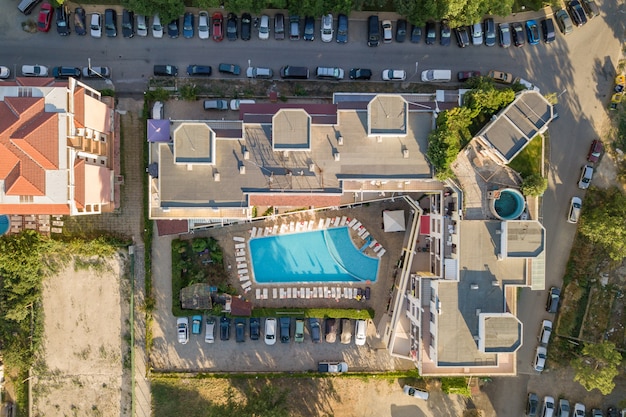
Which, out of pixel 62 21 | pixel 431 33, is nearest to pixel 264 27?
pixel 431 33

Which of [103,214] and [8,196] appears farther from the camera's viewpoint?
[103,214]

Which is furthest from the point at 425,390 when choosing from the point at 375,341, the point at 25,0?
the point at 25,0

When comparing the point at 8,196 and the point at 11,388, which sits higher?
the point at 8,196

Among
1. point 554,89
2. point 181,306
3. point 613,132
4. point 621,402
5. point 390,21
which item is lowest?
point 621,402

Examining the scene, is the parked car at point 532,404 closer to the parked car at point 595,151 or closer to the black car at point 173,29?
the parked car at point 595,151

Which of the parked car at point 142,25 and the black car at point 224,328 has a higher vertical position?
the parked car at point 142,25

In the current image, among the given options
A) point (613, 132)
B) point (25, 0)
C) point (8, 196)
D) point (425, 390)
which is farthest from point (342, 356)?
point (25, 0)

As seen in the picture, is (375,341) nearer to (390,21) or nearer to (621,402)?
(621,402)

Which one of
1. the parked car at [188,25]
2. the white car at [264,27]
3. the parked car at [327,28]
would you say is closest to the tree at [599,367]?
the parked car at [327,28]
